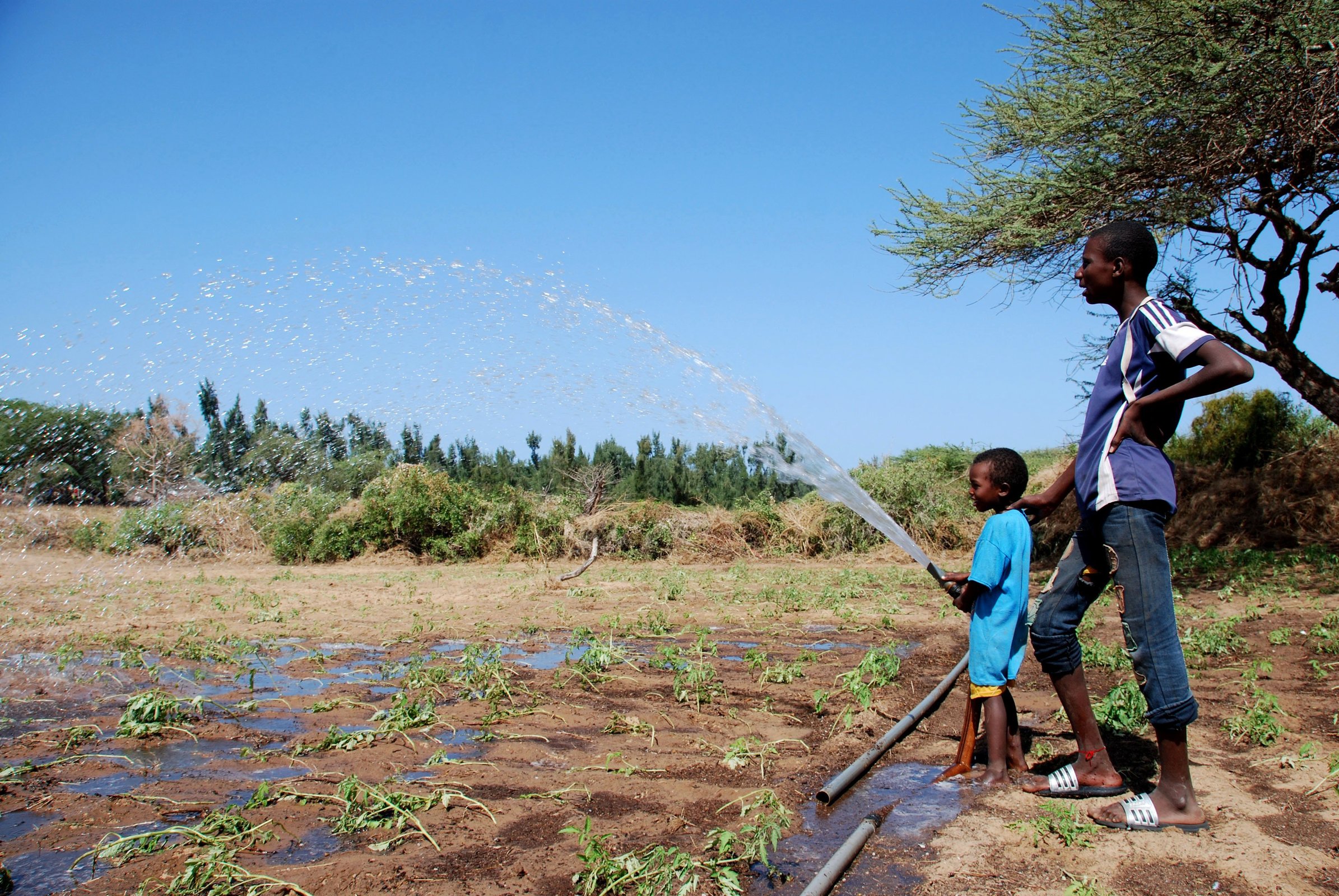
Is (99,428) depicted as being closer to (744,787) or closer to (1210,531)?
(744,787)

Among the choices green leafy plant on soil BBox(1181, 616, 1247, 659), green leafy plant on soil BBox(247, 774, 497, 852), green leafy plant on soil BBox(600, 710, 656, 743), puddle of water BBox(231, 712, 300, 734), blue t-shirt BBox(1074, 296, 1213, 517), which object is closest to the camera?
blue t-shirt BBox(1074, 296, 1213, 517)

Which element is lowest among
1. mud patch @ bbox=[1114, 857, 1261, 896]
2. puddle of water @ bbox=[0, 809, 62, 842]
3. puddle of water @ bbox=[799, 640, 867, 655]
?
puddle of water @ bbox=[799, 640, 867, 655]

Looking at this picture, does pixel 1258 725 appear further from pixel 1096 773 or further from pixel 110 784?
pixel 110 784

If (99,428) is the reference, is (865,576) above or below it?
below

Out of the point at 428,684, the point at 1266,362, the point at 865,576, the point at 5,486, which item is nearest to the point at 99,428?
the point at 5,486

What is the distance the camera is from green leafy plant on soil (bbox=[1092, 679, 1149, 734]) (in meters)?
4.38

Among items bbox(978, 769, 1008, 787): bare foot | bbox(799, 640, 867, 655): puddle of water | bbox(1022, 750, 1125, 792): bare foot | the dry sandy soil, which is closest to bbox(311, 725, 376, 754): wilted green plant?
the dry sandy soil

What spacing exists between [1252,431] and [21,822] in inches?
729

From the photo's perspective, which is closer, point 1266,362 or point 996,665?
point 996,665

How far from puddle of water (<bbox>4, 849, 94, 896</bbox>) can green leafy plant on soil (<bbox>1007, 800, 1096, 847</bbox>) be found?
3.39 metres

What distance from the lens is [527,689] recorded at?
5734 millimetres

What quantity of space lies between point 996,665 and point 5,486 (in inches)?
427

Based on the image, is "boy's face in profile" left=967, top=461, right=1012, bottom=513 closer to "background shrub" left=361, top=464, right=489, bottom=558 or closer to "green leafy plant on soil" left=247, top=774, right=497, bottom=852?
"green leafy plant on soil" left=247, top=774, right=497, bottom=852

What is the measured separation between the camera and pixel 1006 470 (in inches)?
149
